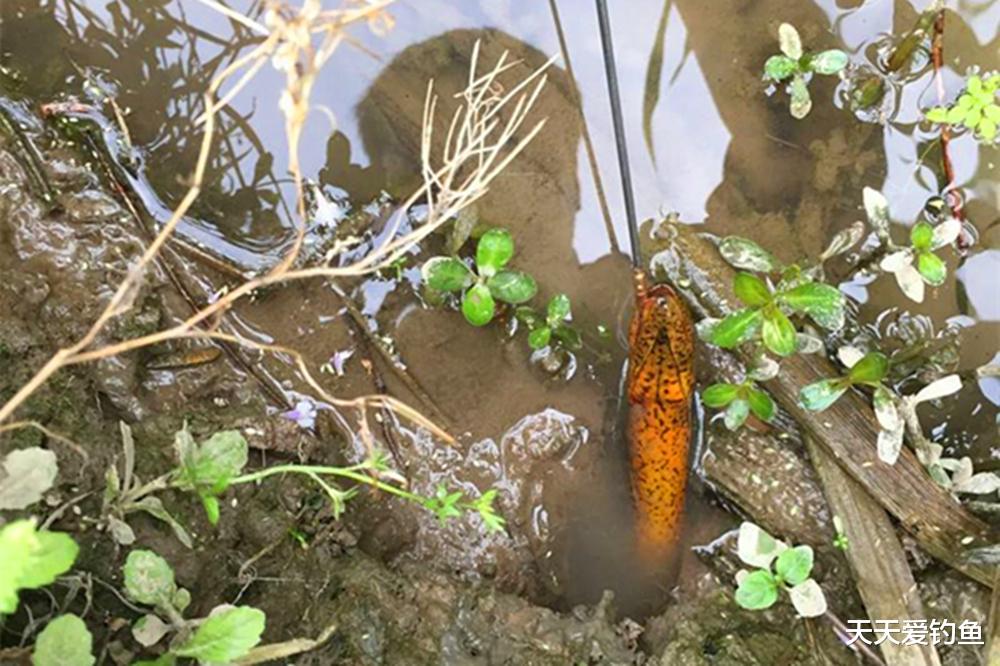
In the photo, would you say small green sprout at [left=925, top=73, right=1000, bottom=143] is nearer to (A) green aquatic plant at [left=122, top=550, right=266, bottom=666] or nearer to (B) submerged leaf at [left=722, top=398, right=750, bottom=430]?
(B) submerged leaf at [left=722, top=398, right=750, bottom=430]

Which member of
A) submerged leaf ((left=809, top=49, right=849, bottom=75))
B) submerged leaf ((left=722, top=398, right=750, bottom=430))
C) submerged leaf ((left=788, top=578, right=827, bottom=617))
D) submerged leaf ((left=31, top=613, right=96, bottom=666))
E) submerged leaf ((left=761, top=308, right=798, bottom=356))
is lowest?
submerged leaf ((left=31, top=613, right=96, bottom=666))

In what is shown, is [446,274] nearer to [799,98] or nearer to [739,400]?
[739,400]

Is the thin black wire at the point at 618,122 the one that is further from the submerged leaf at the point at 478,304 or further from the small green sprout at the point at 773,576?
the small green sprout at the point at 773,576

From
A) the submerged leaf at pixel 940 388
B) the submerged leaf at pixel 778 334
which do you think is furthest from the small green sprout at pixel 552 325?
the submerged leaf at pixel 940 388

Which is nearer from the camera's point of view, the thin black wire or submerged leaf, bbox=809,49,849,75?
the thin black wire

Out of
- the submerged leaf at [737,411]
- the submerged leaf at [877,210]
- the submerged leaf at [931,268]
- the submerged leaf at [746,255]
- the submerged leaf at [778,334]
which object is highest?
the submerged leaf at [877,210]

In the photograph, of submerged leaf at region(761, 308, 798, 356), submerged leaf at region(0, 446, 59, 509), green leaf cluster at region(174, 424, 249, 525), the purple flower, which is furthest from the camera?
the purple flower

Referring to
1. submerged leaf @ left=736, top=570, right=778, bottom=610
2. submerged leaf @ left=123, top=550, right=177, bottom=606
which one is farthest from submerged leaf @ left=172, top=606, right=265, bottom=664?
submerged leaf @ left=736, top=570, right=778, bottom=610
